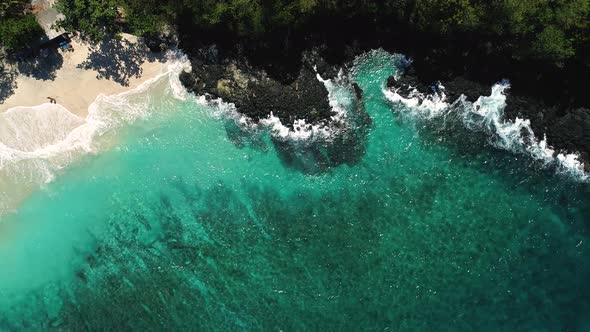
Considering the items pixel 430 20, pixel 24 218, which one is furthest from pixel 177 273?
pixel 430 20

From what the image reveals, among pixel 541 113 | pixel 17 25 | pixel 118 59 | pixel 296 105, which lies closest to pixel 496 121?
pixel 541 113

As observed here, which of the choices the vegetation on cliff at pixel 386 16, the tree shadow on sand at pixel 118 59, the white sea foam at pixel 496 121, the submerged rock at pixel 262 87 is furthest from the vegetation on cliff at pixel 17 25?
the white sea foam at pixel 496 121

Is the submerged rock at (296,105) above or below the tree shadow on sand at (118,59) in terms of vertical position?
below

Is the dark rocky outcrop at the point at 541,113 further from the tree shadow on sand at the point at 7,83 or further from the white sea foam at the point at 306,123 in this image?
the tree shadow on sand at the point at 7,83

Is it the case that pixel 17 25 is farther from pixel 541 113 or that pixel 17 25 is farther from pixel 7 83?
pixel 541 113

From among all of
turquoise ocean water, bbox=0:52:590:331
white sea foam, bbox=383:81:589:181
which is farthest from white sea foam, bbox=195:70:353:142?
white sea foam, bbox=383:81:589:181

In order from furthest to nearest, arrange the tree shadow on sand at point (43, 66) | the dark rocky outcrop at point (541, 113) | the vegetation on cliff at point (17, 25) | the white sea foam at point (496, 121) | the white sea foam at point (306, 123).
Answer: the white sea foam at point (306, 123)
the tree shadow on sand at point (43, 66)
the white sea foam at point (496, 121)
the dark rocky outcrop at point (541, 113)
the vegetation on cliff at point (17, 25)

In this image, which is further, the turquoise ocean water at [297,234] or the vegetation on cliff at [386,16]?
the turquoise ocean water at [297,234]

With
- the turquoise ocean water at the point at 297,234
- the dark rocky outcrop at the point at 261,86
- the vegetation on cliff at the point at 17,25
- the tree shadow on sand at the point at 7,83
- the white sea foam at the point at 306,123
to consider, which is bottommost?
the turquoise ocean water at the point at 297,234

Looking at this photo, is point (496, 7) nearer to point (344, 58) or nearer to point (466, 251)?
point (344, 58)
